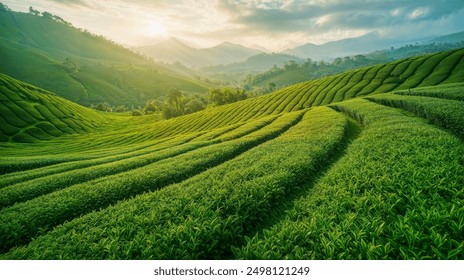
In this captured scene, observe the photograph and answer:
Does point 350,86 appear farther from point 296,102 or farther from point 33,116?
point 33,116

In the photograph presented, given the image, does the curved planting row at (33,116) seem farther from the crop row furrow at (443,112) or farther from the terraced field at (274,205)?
the crop row furrow at (443,112)

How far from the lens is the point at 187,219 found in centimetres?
891

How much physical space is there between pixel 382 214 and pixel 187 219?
22.5ft

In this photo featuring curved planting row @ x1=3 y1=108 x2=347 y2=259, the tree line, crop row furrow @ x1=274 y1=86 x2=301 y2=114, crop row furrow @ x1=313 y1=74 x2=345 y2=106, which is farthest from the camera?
the tree line

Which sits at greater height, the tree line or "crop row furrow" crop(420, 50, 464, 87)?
"crop row furrow" crop(420, 50, 464, 87)

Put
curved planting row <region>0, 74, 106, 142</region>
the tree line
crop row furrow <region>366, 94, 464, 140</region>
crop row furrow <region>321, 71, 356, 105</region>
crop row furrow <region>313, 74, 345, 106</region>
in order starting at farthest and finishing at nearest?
the tree line < curved planting row <region>0, 74, 106, 142</region> < crop row furrow <region>313, 74, 345, 106</region> < crop row furrow <region>321, 71, 356, 105</region> < crop row furrow <region>366, 94, 464, 140</region>

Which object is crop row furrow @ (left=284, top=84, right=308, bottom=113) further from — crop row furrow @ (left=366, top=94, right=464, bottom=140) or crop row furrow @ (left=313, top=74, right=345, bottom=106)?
crop row furrow @ (left=366, top=94, right=464, bottom=140)

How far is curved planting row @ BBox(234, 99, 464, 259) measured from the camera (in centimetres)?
604

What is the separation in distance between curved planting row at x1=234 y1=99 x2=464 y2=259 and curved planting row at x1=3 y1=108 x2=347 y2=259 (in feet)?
3.14

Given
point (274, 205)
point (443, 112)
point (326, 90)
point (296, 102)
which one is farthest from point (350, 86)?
point (274, 205)

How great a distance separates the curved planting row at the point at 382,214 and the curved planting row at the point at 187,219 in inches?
37.7

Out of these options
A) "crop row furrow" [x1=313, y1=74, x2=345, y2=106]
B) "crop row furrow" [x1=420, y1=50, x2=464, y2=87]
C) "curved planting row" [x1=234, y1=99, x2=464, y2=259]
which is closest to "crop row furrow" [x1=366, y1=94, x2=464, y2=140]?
"curved planting row" [x1=234, y1=99, x2=464, y2=259]

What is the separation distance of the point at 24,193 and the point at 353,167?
66.2ft

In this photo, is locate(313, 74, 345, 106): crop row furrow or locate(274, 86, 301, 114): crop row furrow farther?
locate(274, 86, 301, 114): crop row furrow
